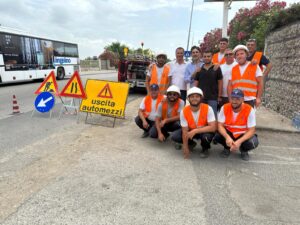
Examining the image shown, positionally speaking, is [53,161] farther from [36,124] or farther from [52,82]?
[52,82]

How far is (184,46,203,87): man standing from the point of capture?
5.24 m

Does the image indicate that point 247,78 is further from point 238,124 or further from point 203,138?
point 203,138

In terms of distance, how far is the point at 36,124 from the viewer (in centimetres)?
652

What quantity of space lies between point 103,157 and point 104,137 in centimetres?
118

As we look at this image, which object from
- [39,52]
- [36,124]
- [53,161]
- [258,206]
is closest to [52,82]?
[36,124]

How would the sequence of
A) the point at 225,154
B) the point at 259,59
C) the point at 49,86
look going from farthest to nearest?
the point at 49,86
the point at 259,59
the point at 225,154

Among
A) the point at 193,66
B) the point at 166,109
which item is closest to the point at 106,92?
the point at 166,109

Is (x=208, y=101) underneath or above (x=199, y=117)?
above

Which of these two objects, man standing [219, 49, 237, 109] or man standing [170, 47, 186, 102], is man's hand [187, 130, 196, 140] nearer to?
man standing [219, 49, 237, 109]

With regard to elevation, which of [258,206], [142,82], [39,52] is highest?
[39,52]

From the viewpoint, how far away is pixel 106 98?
6539mm

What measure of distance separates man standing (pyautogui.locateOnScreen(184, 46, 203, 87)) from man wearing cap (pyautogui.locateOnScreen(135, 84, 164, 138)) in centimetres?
73

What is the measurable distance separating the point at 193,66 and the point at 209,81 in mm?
780

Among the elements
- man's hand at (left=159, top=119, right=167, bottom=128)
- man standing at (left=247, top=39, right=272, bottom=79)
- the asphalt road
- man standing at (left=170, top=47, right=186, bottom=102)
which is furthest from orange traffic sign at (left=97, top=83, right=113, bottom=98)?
man standing at (left=247, top=39, right=272, bottom=79)
